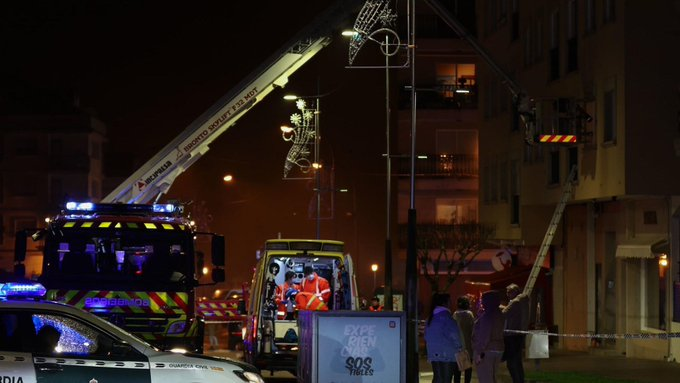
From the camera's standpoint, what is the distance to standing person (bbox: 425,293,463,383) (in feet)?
54.2

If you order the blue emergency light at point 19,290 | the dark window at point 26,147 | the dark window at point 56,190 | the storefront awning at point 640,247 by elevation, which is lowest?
the blue emergency light at point 19,290

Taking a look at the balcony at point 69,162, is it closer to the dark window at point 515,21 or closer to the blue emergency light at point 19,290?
the dark window at point 515,21

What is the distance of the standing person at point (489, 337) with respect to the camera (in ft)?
57.2

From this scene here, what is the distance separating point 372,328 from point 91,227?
20.2ft

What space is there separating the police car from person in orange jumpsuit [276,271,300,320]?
1023cm

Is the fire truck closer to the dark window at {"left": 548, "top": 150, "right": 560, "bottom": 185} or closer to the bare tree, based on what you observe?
the dark window at {"left": 548, "top": 150, "right": 560, "bottom": 185}

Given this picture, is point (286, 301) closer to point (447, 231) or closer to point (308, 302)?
point (308, 302)

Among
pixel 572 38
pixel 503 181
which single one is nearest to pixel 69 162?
pixel 503 181

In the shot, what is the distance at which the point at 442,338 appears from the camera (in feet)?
54.3

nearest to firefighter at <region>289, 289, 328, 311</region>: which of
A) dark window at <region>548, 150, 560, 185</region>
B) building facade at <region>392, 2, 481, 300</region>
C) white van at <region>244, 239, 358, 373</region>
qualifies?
white van at <region>244, 239, 358, 373</region>

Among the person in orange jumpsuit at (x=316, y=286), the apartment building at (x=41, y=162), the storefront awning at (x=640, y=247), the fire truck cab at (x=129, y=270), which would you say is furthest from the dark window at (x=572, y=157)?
the apartment building at (x=41, y=162)

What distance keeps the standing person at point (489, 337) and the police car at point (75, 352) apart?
6.15 metres

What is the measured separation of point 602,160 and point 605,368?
Answer: 4.84 meters

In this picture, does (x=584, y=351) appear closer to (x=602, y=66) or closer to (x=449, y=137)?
(x=602, y=66)
